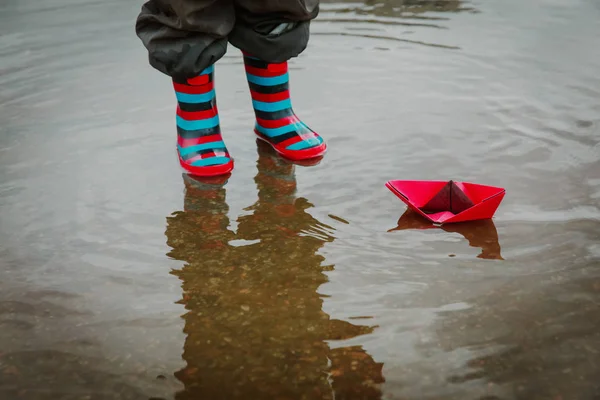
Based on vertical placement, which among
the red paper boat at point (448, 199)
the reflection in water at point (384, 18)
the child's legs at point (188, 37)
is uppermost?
the child's legs at point (188, 37)

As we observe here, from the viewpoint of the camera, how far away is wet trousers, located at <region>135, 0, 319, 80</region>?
62.7 inches

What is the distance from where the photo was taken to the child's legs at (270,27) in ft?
5.33

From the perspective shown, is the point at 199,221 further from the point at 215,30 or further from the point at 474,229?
the point at 474,229

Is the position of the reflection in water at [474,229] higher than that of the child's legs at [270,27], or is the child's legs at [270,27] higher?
the child's legs at [270,27]

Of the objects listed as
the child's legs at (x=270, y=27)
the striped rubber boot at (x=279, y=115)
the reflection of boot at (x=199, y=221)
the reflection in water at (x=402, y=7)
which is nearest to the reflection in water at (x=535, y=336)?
the reflection of boot at (x=199, y=221)

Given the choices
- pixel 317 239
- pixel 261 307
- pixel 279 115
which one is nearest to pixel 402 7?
pixel 279 115

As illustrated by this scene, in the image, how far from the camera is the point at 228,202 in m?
1.54

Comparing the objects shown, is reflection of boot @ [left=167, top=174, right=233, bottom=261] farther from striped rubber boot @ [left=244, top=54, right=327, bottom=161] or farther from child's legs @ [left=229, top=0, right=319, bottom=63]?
child's legs @ [left=229, top=0, right=319, bottom=63]

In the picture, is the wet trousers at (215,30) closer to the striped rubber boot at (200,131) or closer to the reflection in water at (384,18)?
the striped rubber boot at (200,131)

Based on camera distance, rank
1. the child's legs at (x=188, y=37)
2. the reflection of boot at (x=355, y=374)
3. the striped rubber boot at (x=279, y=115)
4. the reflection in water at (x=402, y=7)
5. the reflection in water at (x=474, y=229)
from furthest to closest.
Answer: the reflection in water at (x=402, y=7) < the striped rubber boot at (x=279, y=115) < the child's legs at (x=188, y=37) < the reflection in water at (x=474, y=229) < the reflection of boot at (x=355, y=374)

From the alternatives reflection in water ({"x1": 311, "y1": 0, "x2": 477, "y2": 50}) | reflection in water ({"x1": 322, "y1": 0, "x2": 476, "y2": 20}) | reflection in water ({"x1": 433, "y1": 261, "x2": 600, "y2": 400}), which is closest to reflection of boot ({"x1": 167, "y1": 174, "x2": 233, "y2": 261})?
reflection in water ({"x1": 433, "y1": 261, "x2": 600, "y2": 400})

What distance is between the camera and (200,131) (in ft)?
5.63

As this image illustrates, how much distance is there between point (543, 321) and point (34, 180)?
3.68ft

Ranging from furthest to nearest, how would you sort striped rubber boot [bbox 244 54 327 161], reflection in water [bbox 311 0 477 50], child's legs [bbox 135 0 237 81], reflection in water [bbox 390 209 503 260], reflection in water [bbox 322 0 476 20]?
reflection in water [bbox 322 0 476 20] < reflection in water [bbox 311 0 477 50] < striped rubber boot [bbox 244 54 327 161] < child's legs [bbox 135 0 237 81] < reflection in water [bbox 390 209 503 260]
